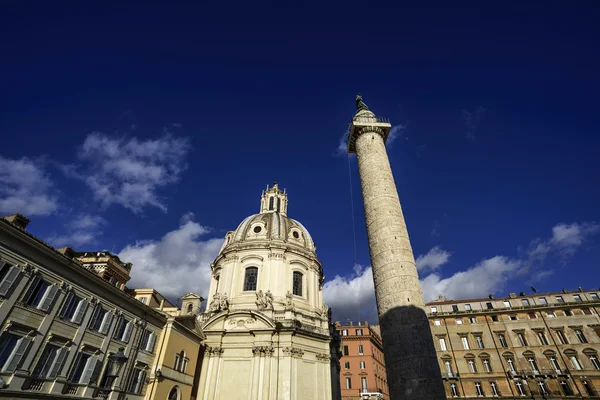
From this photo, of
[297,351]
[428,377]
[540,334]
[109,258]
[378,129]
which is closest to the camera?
[428,377]

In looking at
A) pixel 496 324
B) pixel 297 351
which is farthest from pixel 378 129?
pixel 496 324

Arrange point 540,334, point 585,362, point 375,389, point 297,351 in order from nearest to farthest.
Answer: point 297,351 → point 585,362 → point 540,334 → point 375,389

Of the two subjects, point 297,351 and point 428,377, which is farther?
point 297,351

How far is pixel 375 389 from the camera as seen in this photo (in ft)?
157

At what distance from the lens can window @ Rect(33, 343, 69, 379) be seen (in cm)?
1441

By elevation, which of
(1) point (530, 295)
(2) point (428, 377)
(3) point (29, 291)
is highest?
(1) point (530, 295)

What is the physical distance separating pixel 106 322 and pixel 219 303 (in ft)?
50.4

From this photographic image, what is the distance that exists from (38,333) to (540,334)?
46.5 m

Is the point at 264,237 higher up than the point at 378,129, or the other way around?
the point at 264,237

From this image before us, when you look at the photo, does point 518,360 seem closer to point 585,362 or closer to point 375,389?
point 585,362

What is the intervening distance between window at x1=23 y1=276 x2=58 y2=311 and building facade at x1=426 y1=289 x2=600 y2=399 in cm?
3876

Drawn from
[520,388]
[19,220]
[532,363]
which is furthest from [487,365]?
[19,220]

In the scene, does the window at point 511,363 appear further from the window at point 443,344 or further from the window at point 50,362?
the window at point 50,362

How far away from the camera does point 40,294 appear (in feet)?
48.8
